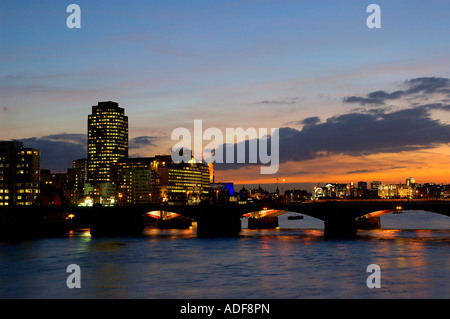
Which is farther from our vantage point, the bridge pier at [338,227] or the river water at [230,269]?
the bridge pier at [338,227]

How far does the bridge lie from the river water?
35.5 ft

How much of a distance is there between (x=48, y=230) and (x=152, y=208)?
91.5 ft

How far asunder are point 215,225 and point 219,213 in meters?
2.47

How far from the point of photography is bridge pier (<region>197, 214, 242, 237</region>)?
11125 cm

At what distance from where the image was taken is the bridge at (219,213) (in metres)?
102

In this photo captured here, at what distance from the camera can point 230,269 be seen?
60938 millimetres

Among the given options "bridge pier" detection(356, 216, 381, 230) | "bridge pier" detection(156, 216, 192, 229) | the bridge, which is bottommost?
"bridge pier" detection(156, 216, 192, 229)
